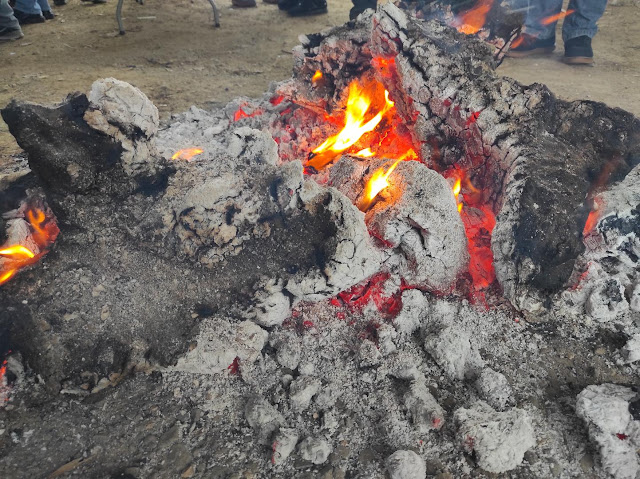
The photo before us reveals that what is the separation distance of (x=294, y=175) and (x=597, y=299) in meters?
1.64

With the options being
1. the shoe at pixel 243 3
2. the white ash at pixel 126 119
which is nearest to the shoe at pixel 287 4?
the shoe at pixel 243 3

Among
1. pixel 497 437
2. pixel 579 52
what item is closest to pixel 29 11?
pixel 579 52

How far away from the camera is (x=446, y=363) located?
213 cm

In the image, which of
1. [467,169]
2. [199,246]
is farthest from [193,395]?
[467,169]

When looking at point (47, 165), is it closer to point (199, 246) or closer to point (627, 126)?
point (199, 246)

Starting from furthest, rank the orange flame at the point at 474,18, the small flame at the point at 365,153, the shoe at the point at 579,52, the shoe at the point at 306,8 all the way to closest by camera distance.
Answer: the shoe at the point at 306,8 → the shoe at the point at 579,52 → the orange flame at the point at 474,18 → the small flame at the point at 365,153

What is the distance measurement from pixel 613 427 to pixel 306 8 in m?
7.23

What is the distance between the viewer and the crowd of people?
18.7 ft

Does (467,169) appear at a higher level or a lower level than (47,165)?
lower

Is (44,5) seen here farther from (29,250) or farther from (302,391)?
(302,391)

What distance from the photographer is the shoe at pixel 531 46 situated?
600cm

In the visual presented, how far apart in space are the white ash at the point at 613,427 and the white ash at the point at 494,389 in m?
0.29

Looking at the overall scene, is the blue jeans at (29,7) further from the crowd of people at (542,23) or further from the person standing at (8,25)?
the person standing at (8,25)

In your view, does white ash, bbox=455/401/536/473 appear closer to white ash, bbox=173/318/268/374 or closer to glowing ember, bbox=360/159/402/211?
white ash, bbox=173/318/268/374
